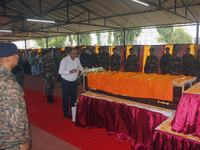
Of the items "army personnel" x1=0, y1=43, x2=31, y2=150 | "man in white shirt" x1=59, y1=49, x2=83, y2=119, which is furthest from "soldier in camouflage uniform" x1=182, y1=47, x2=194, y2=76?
"army personnel" x1=0, y1=43, x2=31, y2=150

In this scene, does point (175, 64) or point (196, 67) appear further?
point (175, 64)

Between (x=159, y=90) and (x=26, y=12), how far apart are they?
1077 cm

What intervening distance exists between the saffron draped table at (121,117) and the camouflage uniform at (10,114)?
1.87 metres

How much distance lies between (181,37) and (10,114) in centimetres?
4040

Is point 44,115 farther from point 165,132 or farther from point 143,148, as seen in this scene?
point 165,132

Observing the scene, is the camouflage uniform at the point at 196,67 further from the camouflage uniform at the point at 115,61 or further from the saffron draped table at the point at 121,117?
the saffron draped table at the point at 121,117

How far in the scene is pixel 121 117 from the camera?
3.01 m

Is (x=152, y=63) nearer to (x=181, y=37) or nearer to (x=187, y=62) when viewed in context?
(x=187, y=62)

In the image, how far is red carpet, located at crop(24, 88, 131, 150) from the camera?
290 cm

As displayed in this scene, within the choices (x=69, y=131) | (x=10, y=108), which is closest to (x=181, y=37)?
(x=69, y=131)

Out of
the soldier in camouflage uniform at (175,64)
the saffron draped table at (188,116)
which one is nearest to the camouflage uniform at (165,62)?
the soldier in camouflage uniform at (175,64)

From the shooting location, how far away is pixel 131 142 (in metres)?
2.80

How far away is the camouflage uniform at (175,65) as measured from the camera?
576cm

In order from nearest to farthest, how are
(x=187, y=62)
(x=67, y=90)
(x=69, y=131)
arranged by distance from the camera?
(x=69, y=131) → (x=67, y=90) → (x=187, y=62)
